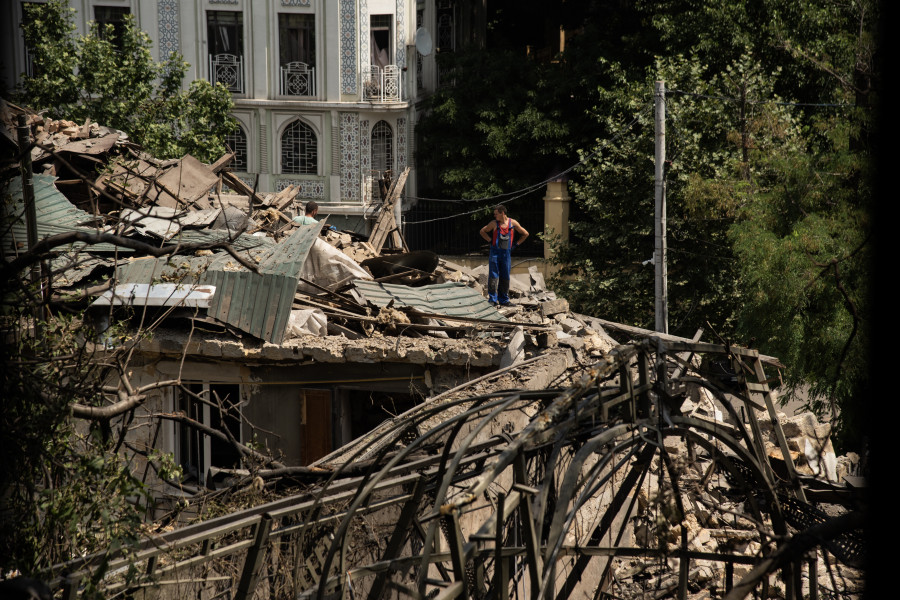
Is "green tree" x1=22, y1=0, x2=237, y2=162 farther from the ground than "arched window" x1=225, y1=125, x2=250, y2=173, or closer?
farther from the ground

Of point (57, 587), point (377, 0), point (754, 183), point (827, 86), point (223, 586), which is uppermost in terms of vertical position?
point (377, 0)

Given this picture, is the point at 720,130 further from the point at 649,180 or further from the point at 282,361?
the point at 282,361

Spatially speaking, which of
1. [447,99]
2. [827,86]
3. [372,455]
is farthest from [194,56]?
[372,455]

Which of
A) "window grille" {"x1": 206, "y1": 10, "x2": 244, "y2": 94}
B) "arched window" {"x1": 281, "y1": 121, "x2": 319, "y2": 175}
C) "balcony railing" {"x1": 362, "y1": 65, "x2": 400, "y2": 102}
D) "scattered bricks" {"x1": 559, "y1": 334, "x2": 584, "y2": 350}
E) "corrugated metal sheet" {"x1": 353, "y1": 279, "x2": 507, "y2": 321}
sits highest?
"window grille" {"x1": 206, "y1": 10, "x2": 244, "y2": 94}

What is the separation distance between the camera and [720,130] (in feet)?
64.9

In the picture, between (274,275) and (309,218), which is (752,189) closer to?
(309,218)

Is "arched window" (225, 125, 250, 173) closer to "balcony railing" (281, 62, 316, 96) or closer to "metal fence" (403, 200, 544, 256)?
"balcony railing" (281, 62, 316, 96)

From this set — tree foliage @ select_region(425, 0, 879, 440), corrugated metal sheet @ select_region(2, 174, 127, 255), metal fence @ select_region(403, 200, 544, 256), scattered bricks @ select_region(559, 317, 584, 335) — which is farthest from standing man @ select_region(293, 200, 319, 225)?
metal fence @ select_region(403, 200, 544, 256)

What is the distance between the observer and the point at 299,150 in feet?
96.1

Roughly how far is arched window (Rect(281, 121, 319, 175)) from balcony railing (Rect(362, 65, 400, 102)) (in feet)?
7.65

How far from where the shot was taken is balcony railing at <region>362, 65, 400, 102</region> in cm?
2855

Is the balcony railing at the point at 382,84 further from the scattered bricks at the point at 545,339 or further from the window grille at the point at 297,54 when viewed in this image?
the scattered bricks at the point at 545,339

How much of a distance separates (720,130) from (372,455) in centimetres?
1570

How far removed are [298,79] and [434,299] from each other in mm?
18774
